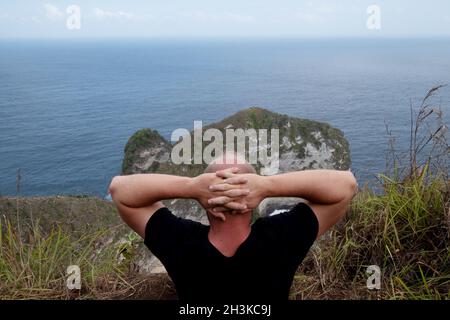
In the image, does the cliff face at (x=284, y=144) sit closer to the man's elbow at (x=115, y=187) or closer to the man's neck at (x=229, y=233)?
the man's elbow at (x=115, y=187)

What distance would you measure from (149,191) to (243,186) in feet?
1.34

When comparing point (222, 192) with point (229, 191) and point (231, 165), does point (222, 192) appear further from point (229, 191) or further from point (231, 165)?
point (231, 165)

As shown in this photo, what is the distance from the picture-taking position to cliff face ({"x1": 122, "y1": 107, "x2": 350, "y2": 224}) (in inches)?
2355

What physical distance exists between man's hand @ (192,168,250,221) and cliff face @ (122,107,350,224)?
56068 mm

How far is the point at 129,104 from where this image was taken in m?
125

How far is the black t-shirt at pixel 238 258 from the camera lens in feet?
5.58

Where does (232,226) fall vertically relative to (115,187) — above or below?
below

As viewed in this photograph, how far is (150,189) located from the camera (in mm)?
1863

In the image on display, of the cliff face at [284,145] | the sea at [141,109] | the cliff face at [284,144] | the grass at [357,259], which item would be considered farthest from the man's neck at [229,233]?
the cliff face at [284,144]

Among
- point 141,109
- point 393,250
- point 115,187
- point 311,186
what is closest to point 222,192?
point 311,186

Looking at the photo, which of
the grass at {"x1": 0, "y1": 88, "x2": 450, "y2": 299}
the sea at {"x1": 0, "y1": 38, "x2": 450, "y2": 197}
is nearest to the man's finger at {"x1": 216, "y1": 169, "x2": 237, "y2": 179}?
the grass at {"x1": 0, "y1": 88, "x2": 450, "y2": 299}

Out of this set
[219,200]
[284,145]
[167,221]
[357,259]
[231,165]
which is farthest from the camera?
[284,145]
